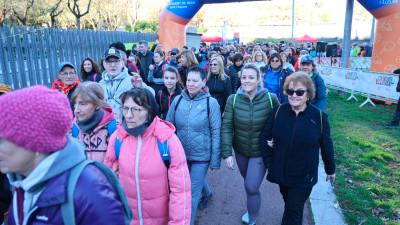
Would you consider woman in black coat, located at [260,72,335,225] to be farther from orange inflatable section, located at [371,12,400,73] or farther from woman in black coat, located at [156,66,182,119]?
orange inflatable section, located at [371,12,400,73]

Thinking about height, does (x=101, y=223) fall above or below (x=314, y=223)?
above

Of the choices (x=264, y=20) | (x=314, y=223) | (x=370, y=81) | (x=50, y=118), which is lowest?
(x=314, y=223)

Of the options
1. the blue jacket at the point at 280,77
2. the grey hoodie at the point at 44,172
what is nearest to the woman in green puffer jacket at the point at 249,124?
the grey hoodie at the point at 44,172

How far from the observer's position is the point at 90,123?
2.74 metres

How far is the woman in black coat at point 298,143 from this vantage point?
10.5ft

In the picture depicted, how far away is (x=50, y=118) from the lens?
45.6 inches

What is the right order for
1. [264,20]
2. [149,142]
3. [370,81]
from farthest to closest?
[264,20] → [370,81] → [149,142]

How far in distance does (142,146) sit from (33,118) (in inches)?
51.5

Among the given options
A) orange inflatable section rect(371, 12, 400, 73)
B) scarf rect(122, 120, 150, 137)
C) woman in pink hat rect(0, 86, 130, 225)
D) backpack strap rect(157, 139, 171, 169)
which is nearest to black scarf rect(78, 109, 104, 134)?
scarf rect(122, 120, 150, 137)

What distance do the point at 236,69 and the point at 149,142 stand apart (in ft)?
21.0

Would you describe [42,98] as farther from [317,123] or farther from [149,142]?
[317,123]

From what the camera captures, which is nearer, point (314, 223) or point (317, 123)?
point (317, 123)

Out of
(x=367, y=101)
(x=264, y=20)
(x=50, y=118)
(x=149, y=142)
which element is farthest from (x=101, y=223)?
(x=264, y=20)

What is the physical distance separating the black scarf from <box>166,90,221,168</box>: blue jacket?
1.04 meters
